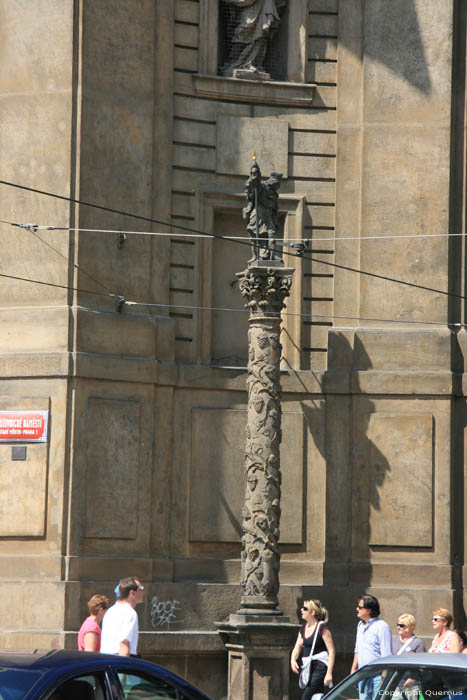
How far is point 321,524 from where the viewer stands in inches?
761

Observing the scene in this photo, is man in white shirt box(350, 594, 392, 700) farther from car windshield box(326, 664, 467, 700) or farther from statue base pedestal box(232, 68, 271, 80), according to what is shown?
statue base pedestal box(232, 68, 271, 80)

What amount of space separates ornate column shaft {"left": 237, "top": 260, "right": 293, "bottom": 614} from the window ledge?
3.06 meters

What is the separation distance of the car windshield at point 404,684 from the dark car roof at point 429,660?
27 millimetres

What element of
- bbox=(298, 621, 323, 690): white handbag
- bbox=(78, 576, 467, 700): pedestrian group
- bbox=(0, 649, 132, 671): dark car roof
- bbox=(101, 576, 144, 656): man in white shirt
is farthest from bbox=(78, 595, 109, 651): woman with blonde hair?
bbox=(0, 649, 132, 671): dark car roof

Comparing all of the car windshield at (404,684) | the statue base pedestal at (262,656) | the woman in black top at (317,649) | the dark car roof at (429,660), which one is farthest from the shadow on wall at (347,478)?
the dark car roof at (429,660)

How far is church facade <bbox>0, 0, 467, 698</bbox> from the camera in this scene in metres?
18.0

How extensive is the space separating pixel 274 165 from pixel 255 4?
237 cm

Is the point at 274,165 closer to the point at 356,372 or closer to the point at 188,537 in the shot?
the point at 356,372

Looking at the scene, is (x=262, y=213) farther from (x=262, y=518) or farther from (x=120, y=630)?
(x=120, y=630)

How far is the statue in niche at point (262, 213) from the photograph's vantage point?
1800 cm

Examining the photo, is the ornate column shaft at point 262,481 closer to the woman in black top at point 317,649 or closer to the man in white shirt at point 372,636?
the woman in black top at point 317,649

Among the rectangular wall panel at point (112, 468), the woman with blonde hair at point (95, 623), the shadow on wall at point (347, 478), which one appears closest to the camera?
the woman with blonde hair at point (95, 623)

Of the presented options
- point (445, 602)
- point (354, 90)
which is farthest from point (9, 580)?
point (354, 90)

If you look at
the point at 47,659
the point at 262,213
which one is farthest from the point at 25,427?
the point at 47,659
